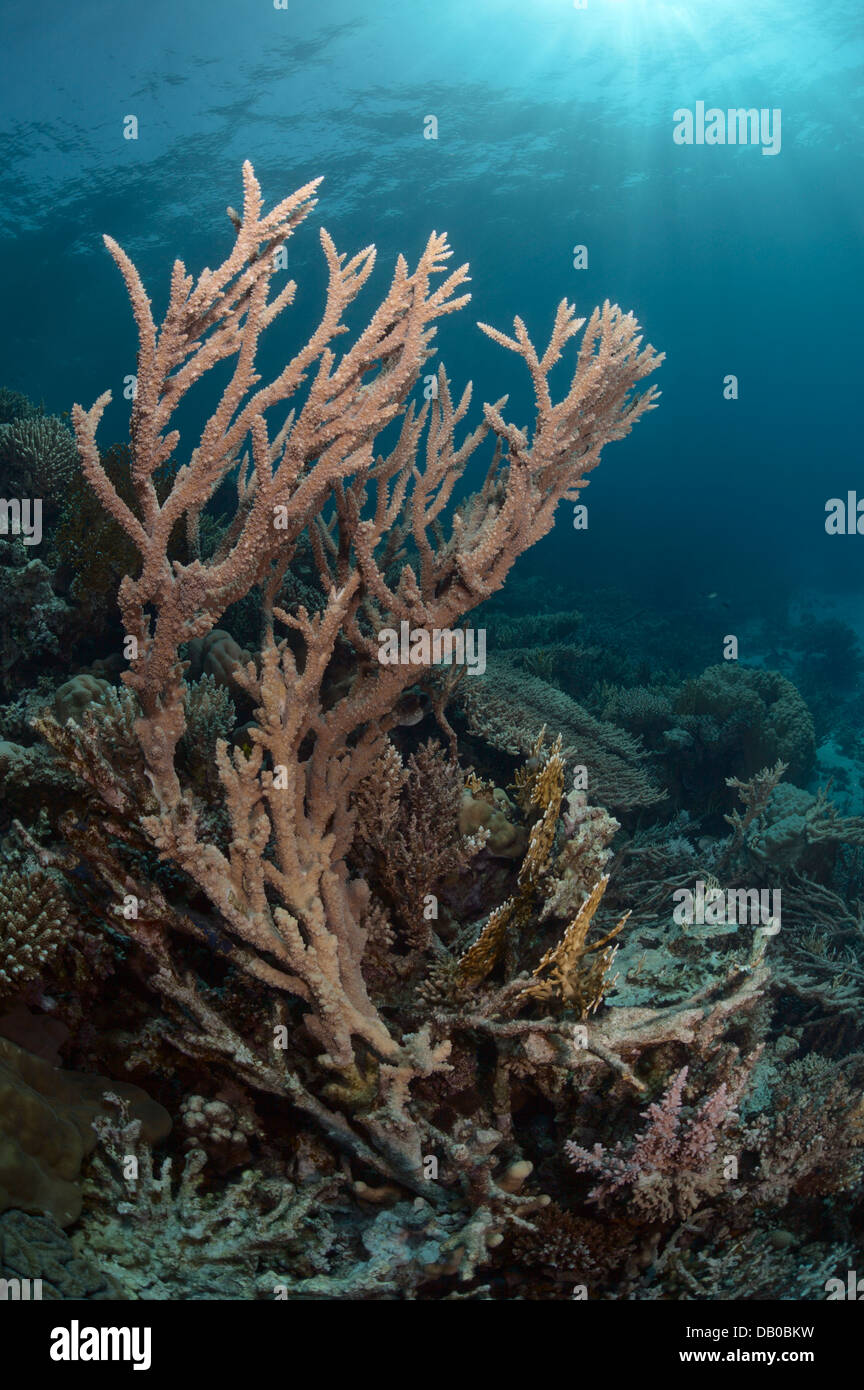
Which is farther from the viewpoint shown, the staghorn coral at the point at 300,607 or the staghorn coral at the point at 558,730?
the staghorn coral at the point at 558,730

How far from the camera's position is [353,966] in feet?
10.9

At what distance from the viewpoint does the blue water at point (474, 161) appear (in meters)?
26.0

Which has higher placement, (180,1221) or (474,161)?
(474,161)

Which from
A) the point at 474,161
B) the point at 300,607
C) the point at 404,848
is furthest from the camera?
the point at 474,161

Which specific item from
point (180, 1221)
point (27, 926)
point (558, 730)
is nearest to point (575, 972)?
point (180, 1221)

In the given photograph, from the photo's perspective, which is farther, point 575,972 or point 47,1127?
point 575,972

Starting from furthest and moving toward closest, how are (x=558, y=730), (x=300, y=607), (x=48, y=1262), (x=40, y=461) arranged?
1. (x=40, y=461)
2. (x=558, y=730)
3. (x=300, y=607)
4. (x=48, y=1262)

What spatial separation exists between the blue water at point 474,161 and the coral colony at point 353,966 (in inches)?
1215

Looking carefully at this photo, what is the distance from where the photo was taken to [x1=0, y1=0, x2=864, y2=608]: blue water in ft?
85.4

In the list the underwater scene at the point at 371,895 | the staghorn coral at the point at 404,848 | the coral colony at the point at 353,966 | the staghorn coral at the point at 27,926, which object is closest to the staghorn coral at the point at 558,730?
the underwater scene at the point at 371,895

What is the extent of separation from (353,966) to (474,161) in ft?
139

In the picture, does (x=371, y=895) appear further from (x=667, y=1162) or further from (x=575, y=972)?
(x=667, y=1162)

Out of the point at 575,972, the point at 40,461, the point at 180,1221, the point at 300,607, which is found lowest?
the point at 180,1221

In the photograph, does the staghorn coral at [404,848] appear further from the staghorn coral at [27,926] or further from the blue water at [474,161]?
the blue water at [474,161]
